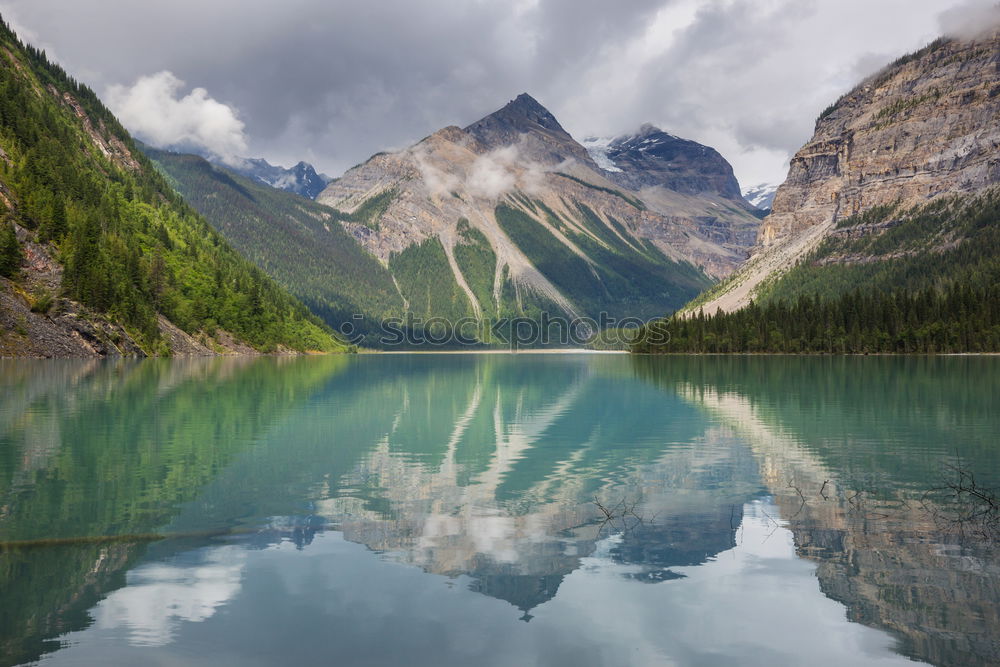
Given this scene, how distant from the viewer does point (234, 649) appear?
1065cm

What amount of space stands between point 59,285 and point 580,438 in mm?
96140

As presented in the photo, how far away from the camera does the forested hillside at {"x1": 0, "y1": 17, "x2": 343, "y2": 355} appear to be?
331 ft

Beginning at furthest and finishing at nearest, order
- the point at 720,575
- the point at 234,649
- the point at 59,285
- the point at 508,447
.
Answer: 1. the point at 59,285
2. the point at 508,447
3. the point at 720,575
4. the point at 234,649

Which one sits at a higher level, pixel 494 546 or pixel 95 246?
pixel 95 246

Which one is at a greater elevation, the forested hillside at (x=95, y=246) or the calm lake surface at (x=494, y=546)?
Result: the forested hillside at (x=95, y=246)

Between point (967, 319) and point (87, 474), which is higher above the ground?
point (967, 319)

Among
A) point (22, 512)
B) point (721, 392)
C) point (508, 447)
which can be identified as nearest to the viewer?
point (22, 512)

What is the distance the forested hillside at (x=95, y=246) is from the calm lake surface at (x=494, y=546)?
77.0m

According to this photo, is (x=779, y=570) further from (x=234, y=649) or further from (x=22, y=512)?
(x=22, y=512)

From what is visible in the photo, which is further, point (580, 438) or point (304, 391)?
point (304, 391)

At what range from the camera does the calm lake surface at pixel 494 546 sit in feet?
36.0

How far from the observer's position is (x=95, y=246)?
11362cm

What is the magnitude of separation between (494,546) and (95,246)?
11860 cm

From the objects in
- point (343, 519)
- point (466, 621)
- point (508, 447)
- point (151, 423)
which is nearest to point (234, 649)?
point (466, 621)
